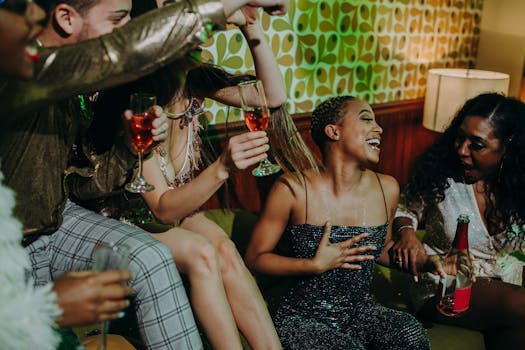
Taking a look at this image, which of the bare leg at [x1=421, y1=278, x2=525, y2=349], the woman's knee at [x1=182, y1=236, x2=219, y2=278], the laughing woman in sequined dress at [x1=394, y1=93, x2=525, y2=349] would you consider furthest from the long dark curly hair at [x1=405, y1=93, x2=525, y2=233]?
the woman's knee at [x1=182, y1=236, x2=219, y2=278]

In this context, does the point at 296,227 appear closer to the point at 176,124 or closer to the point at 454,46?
the point at 176,124

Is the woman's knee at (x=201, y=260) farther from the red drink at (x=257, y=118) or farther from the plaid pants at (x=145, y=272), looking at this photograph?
the red drink at (x=257, y=118)

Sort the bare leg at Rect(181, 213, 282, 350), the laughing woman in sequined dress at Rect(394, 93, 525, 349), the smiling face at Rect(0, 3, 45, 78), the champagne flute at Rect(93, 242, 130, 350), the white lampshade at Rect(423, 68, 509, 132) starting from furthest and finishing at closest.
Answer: the white lampshade at Rect(423, 68, 509, 132), the laughing woman in sequined dress at Rect(394, 93, 525, 349), the bare leg at Rect(181, 213, 282, 350), the champagne flute at Rect(93, 242, 130, 350), the smiling face at Rect(0, 3, 45, 78)

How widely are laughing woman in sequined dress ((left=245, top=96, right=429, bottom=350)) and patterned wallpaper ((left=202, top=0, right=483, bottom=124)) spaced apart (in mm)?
793

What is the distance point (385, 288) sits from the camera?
2.52 metres

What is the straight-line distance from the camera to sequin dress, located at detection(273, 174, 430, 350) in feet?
6.34

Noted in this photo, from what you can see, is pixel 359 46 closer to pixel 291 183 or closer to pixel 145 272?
pixel 291 183

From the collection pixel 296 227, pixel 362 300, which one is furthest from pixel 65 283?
pixel 362 300

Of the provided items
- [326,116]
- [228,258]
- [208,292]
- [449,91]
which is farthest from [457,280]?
[449,91]

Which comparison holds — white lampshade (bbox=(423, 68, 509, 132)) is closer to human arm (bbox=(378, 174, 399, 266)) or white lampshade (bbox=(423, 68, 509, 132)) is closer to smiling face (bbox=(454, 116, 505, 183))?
smiling face (bbox=(454, 116, 505, 183))

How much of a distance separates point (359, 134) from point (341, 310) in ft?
2.24

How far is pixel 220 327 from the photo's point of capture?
4.97 ft

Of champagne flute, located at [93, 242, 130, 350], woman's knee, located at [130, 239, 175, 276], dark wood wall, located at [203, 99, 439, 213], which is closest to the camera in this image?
champagne flute, located at [93, 242, 130, 350]

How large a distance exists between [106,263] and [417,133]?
3.42 m
